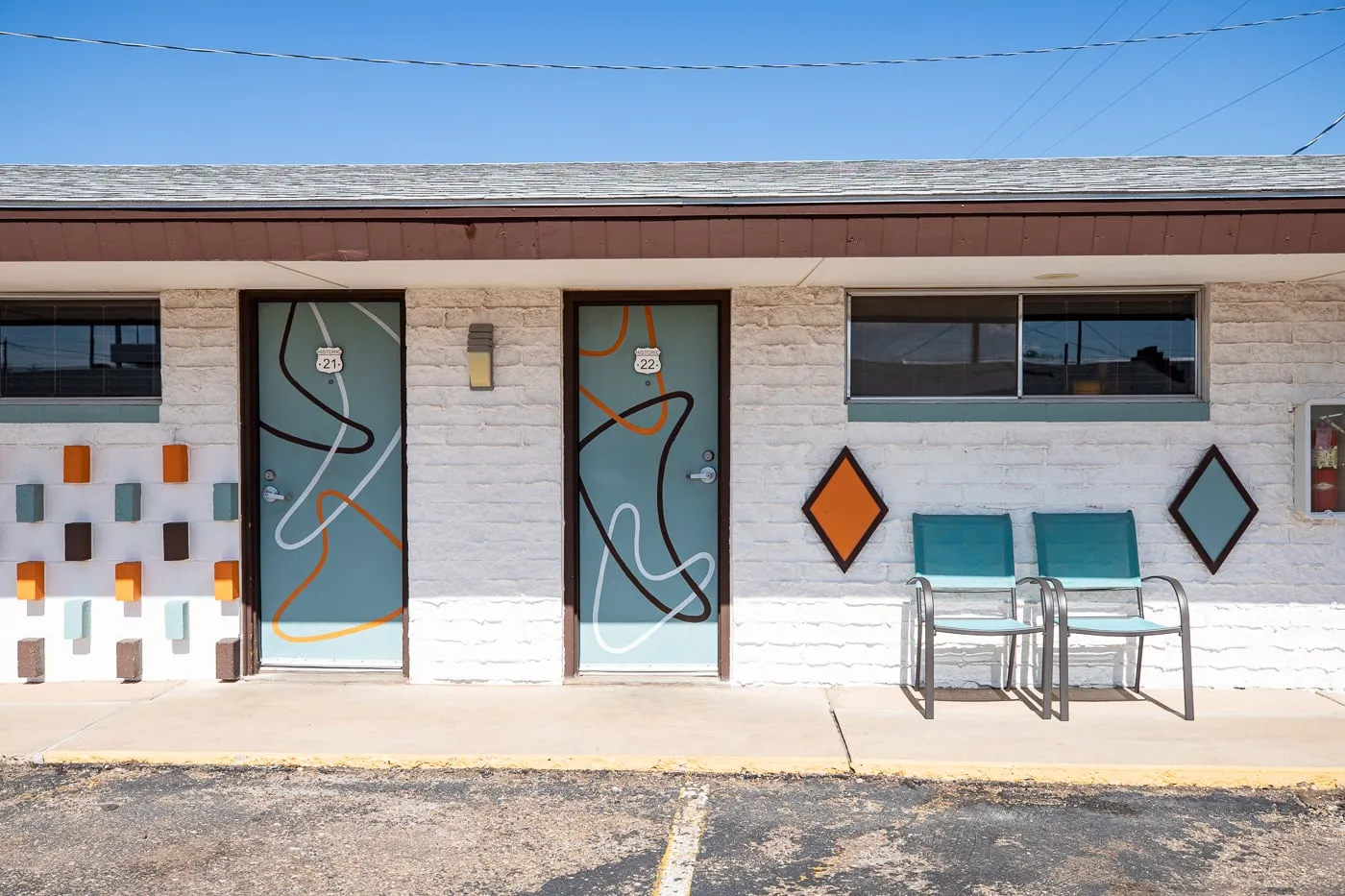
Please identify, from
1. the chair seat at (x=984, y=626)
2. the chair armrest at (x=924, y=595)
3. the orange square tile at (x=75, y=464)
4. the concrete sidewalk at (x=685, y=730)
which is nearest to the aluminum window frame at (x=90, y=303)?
the orange square tile at (x=75, y=464)

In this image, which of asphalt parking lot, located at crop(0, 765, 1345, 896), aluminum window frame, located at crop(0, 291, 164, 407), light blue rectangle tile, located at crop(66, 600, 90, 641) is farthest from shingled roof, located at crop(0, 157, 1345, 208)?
asphalt parking lot, located at crop(0, 765, 1345, 896)

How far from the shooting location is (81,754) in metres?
5.27

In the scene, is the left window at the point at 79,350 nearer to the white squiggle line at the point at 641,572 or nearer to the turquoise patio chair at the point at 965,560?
the white squiggle line at the point at 641,572

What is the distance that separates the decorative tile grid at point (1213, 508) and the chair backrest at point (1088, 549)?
1.10 ft

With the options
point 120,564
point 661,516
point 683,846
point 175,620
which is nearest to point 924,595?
point 661,516

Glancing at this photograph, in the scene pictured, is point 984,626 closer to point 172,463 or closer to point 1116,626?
point 1116,626

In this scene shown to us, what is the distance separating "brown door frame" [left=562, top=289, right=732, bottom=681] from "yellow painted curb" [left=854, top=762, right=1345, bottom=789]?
1731 mm

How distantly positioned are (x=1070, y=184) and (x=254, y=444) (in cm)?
493

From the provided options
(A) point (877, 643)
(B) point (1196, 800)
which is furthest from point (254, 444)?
(B) point (1196, 800)

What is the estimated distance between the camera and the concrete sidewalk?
5148 millimetres

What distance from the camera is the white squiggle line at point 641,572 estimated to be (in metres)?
6.69

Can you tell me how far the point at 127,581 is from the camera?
6.60 meters

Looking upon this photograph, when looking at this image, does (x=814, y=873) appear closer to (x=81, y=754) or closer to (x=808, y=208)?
(x=808, y=208)

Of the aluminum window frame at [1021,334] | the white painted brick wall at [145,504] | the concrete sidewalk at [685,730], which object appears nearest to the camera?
the concrete sidewalk at [685,730]
